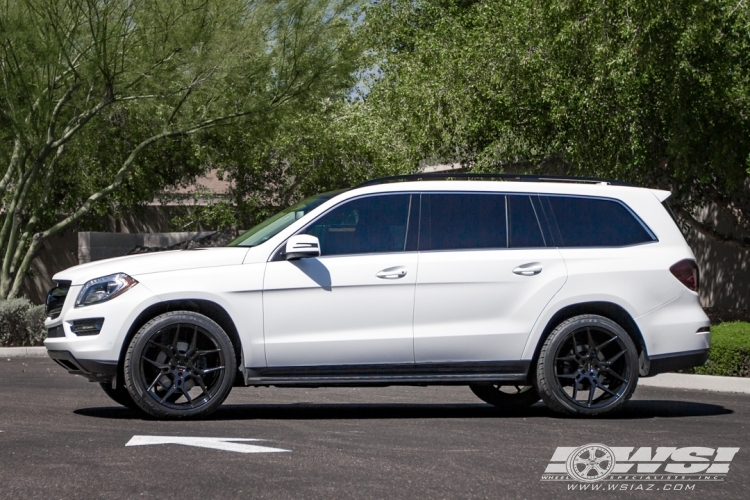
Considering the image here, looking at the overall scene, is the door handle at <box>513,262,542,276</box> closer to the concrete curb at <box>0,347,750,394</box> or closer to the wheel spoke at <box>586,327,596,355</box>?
the wheel spoke at <box>586,327,596,355</box>

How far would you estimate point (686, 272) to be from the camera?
32.1 ft

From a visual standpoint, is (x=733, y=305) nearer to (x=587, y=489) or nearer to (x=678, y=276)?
(x=678, y=276)

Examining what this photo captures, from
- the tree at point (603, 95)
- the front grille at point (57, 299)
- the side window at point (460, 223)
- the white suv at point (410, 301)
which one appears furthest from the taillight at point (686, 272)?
the tree at point (603, 95)

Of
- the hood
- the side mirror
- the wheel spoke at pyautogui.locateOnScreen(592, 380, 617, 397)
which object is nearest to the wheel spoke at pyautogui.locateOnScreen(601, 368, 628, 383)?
the wheel spoke at pyautogui.locateOnScreen(592, 380, 617, 397)

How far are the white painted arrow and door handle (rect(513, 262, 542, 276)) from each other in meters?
2.72

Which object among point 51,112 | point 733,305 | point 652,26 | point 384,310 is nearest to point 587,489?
point 384,310

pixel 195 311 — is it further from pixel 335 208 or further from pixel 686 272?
pixel 686 272

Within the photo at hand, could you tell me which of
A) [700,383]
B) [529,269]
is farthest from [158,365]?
[700,383]

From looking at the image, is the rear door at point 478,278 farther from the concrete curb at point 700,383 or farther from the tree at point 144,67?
the tree at point 144,67

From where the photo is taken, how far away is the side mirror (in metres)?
9.03

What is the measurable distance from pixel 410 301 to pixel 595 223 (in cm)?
176

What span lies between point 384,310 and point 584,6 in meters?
8.86

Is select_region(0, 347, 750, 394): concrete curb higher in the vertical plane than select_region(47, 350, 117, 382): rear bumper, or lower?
lower

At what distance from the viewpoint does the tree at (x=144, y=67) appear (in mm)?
19594
